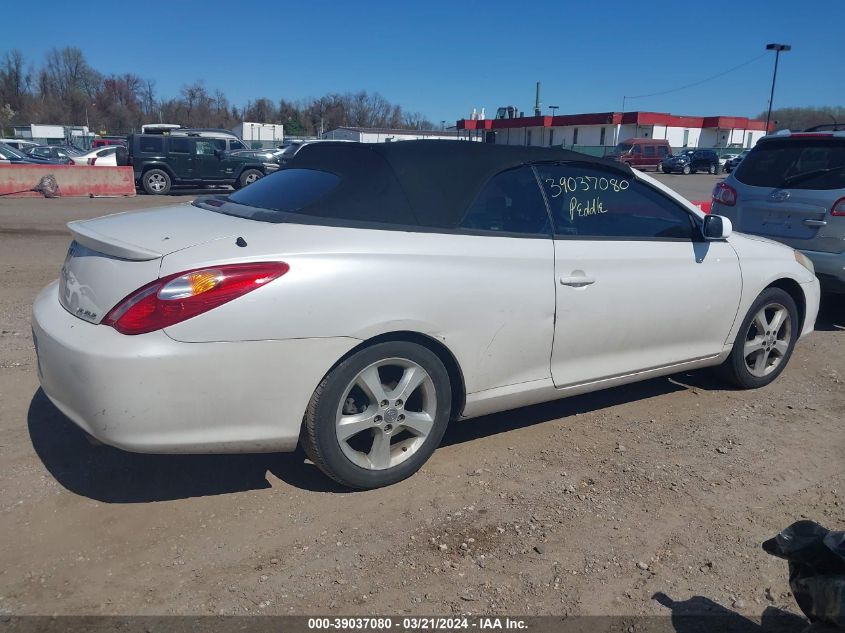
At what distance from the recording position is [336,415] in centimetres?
300

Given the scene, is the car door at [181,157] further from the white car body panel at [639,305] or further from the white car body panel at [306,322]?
the white car body panel at [639,305]

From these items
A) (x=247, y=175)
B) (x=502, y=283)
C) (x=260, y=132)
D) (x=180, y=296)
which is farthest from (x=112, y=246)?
(x=260, y=132)

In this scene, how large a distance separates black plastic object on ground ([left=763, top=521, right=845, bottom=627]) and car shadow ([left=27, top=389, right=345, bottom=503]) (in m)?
1.92

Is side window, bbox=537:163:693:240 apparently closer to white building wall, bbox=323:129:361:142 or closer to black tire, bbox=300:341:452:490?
black tire, bbox=300:341:452:490

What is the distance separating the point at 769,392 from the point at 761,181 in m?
2.86

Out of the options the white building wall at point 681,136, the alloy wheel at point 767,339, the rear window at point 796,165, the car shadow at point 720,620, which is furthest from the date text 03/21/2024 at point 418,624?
the white building wall at point 681,136

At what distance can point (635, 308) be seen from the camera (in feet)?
12.7

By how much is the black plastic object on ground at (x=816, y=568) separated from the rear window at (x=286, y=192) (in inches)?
95.6

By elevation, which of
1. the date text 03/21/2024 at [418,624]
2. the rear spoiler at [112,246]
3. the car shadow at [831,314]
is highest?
the rear spoiler at [112,246]

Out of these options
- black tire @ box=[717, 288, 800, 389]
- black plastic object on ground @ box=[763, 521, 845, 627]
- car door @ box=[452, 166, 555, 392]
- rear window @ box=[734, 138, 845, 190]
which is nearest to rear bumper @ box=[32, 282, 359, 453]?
car door @ box=[452, 166, 555, 392]

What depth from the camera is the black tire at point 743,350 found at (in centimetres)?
457

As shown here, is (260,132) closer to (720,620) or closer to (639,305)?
(639,305)

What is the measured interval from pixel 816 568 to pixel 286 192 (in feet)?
9.29

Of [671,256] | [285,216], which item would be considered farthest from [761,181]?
[285,216]
